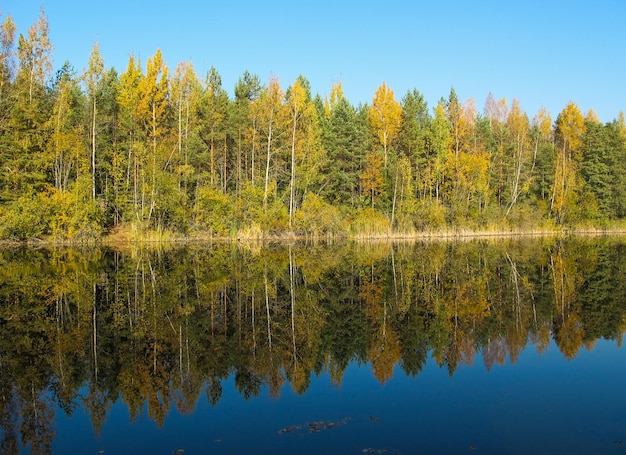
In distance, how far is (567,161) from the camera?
5578cm

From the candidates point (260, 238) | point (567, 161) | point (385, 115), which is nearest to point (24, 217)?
point (260, 238)

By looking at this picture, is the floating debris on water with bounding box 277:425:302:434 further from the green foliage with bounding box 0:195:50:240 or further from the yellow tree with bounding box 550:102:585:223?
the yellow tree with bounding box 550:102:585:223

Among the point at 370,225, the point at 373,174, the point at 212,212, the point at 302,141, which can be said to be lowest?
the point at 370,225

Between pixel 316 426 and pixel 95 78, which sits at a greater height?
pixel 95 78

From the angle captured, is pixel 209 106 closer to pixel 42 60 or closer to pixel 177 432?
pixel 42 60

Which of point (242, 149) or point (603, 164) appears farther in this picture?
point (603, 164)

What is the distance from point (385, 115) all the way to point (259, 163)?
12.5 metres

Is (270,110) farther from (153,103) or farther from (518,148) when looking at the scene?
(518,148)

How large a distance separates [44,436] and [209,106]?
41.9 m

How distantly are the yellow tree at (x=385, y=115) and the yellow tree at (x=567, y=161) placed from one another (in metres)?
18.1

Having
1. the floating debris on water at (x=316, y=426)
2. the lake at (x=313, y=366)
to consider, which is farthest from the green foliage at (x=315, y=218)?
the floating debris on water at (x=316, y=426)

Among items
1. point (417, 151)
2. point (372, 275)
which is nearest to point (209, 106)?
point (417, 151)

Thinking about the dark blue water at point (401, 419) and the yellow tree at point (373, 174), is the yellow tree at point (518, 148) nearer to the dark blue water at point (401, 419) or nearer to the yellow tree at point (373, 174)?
the yellow tree at point (373, 174)

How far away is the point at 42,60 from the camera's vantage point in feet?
128
